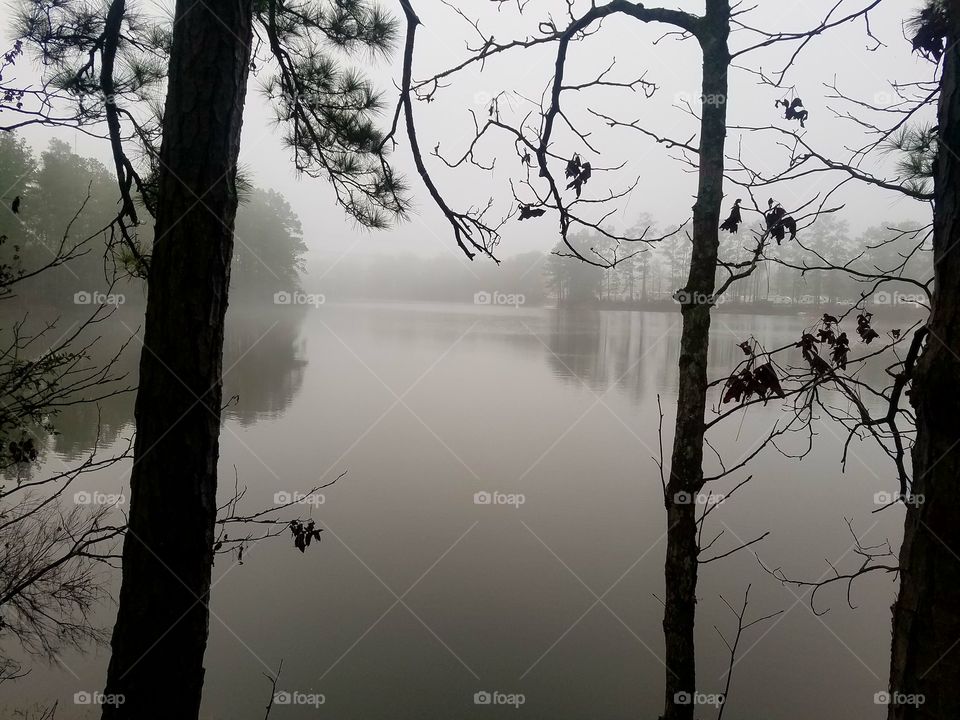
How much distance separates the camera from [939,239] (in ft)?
3.76

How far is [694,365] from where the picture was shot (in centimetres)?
189

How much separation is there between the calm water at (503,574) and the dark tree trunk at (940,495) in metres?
2.53

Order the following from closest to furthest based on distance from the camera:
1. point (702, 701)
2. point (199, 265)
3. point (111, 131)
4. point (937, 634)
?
1. point (937, 634)
2. point (199, 265)
3. point (111, 131)
4. point (702, 701)

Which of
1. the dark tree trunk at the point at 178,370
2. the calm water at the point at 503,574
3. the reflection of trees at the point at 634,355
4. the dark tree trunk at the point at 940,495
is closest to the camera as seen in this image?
the dark tree trunk at the point at 940,495

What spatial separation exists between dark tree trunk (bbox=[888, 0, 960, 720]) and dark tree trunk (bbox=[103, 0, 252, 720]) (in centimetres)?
151

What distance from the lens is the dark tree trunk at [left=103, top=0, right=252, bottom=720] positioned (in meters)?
1.40

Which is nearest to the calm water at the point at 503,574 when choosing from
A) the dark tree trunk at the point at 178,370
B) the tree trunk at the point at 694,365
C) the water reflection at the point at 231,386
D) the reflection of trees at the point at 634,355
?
the water reflection at the point at 231,386

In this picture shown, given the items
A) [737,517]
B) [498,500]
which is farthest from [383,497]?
[737,517]

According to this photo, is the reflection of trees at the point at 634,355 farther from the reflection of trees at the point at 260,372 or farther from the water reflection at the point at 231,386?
the water reflection at the point at 231,386

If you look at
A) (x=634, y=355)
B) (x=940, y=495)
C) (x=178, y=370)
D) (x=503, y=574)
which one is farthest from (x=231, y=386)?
(x=940, y=495)

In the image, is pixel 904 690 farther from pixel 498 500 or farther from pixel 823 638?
pixel 498 500

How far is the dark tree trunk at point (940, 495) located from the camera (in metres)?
1.07

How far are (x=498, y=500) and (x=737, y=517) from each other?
211 cm

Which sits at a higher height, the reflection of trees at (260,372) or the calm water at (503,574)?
the reflection of trees at (260,372)
